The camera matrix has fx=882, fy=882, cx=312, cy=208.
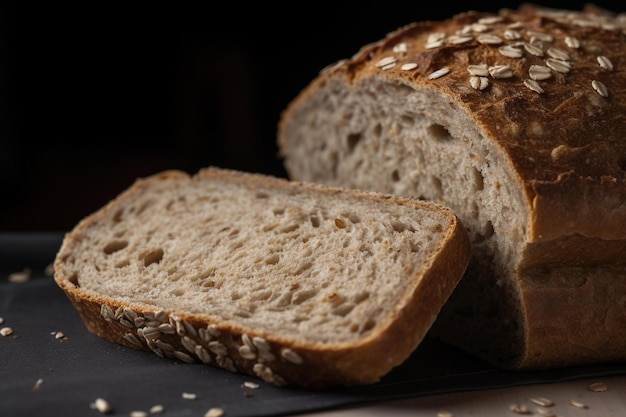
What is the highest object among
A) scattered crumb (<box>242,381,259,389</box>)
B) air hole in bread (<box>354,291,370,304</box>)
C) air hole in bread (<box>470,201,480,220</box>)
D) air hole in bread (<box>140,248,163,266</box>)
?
air hole in bread (<box>470,201,480,220</box>)

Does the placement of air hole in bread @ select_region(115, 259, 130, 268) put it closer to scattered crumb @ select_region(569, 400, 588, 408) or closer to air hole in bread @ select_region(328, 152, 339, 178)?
air hole in bread @ select_region(328, 152, 339, 178)

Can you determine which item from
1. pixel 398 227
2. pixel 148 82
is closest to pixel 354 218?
pixel 398 227

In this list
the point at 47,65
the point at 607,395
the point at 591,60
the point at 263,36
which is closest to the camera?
the point at 607,395

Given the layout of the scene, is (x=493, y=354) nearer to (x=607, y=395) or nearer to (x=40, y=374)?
(x=607, y=395)

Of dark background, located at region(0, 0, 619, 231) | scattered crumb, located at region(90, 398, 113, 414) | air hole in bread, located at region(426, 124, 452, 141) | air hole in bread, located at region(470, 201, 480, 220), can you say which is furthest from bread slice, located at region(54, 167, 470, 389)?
dark background, located at region(0, 0, 619, 231)

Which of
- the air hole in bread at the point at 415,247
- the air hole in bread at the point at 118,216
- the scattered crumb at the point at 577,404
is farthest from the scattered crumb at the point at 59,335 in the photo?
the scattered crumb at the point at 577,404

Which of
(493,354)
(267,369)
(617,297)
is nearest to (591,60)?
(617,297)
